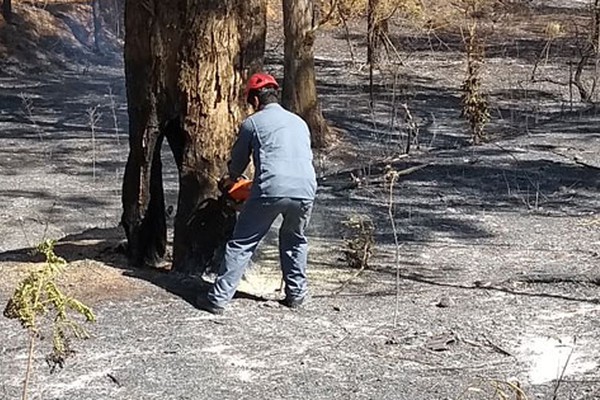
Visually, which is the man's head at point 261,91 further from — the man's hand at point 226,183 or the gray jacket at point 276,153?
the man's hand at point 226,183

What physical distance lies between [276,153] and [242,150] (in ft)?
0.81

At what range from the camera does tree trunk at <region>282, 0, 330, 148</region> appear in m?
17.7

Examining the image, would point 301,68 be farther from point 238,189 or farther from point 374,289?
point 238,189

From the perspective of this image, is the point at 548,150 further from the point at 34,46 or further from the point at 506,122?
the point at 34,46

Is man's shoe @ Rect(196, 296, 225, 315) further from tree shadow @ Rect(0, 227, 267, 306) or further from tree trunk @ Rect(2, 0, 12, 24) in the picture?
tree trunk @ Rect(2, 0, 12, 24)

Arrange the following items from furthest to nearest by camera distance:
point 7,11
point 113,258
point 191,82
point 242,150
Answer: point 7,11
point 113,258
point 191,82
point 242,150

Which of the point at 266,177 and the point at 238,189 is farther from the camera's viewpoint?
the point at 238,189

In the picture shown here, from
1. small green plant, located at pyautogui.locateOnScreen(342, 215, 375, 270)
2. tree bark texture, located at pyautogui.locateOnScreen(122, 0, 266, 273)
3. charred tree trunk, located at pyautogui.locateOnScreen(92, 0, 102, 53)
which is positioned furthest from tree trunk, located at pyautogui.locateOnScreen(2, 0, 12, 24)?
small green plant, located at pyautogui.locateOnScreen(342, 215, 375, 270)

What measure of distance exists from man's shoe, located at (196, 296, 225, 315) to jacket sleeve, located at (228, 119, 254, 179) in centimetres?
85

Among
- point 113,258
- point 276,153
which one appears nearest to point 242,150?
point 276,153

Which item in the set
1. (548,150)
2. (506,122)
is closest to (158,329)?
(548,150)

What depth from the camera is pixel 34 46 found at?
87.8 ft

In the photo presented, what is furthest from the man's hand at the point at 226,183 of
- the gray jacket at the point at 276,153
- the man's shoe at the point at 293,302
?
the man's shoe at the point at 293,302

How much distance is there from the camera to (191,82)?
859 centimetres
